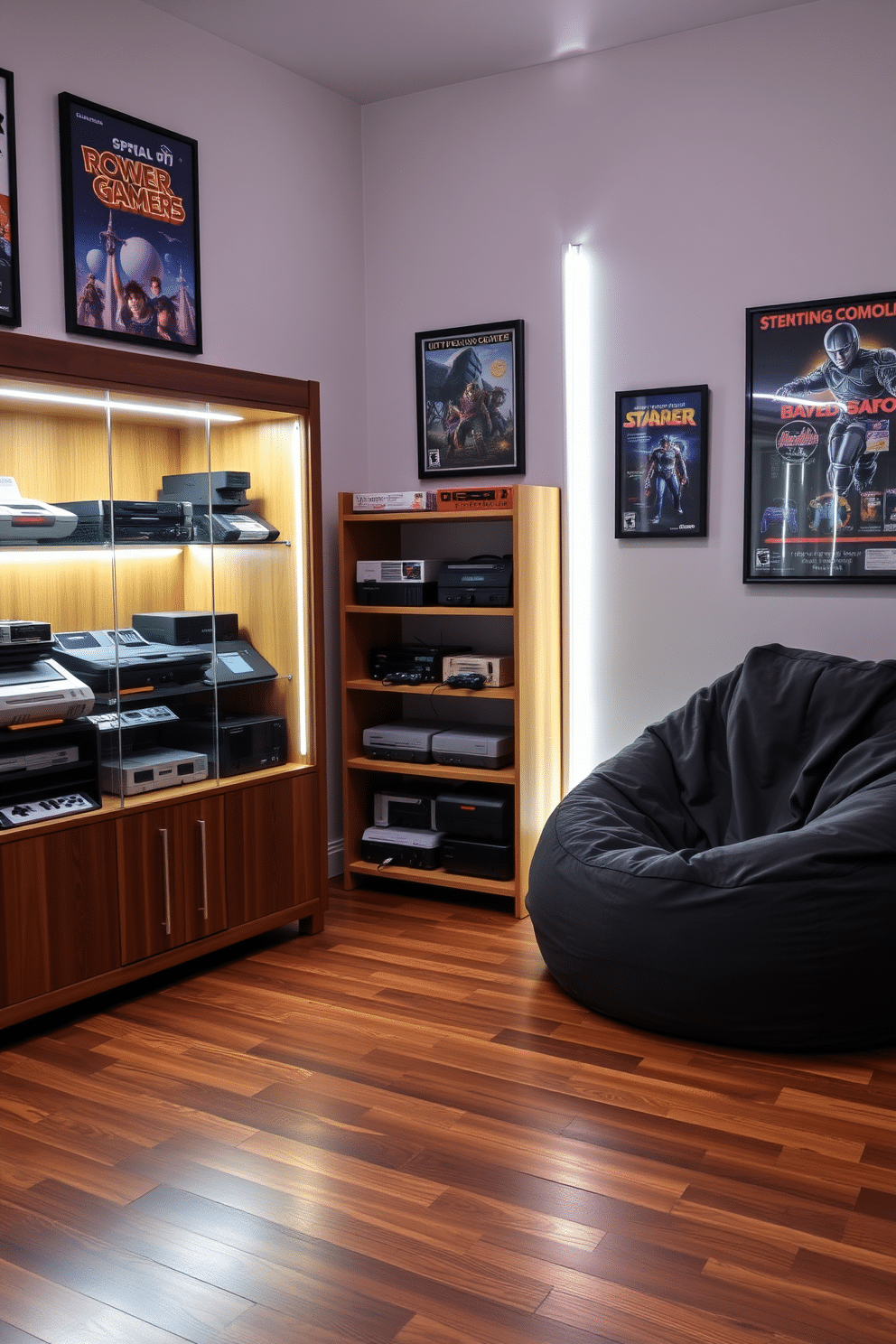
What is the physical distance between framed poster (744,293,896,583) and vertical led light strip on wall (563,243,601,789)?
2.03 ft

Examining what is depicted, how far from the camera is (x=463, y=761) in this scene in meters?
4.28

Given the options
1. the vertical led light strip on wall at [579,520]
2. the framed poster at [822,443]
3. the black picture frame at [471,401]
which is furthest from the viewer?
the black picture frame at [471,401]

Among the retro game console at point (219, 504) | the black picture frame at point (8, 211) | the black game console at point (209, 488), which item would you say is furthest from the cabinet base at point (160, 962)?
the black picture frame at point (8, 211)

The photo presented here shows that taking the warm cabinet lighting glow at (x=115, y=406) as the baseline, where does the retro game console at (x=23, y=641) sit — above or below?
below

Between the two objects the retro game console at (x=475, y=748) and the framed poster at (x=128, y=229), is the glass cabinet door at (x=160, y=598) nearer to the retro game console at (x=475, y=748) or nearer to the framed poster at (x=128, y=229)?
the framed poster at (x=128, y=229)

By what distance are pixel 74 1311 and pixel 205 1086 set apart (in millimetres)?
852

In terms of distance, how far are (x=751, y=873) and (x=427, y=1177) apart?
1148 mm

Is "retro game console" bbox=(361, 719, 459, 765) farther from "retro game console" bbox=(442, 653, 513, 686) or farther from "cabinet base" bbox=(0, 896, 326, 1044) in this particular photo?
"cabinet base" bbox=(0, 896, 326, 1044)

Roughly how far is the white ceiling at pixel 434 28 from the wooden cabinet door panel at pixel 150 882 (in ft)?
8.87

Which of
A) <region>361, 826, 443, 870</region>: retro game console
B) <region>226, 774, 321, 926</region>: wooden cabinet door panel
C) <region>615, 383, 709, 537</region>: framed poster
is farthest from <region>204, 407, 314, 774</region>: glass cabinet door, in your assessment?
<region>615, 383, 709, 537</region>: framed poster

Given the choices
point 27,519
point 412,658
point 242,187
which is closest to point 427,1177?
point 27,519

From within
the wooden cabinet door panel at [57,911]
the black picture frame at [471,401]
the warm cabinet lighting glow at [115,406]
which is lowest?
the wooden cabinet door panel at [57,911]

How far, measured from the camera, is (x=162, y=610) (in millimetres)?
3523

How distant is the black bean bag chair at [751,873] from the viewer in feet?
9.34
